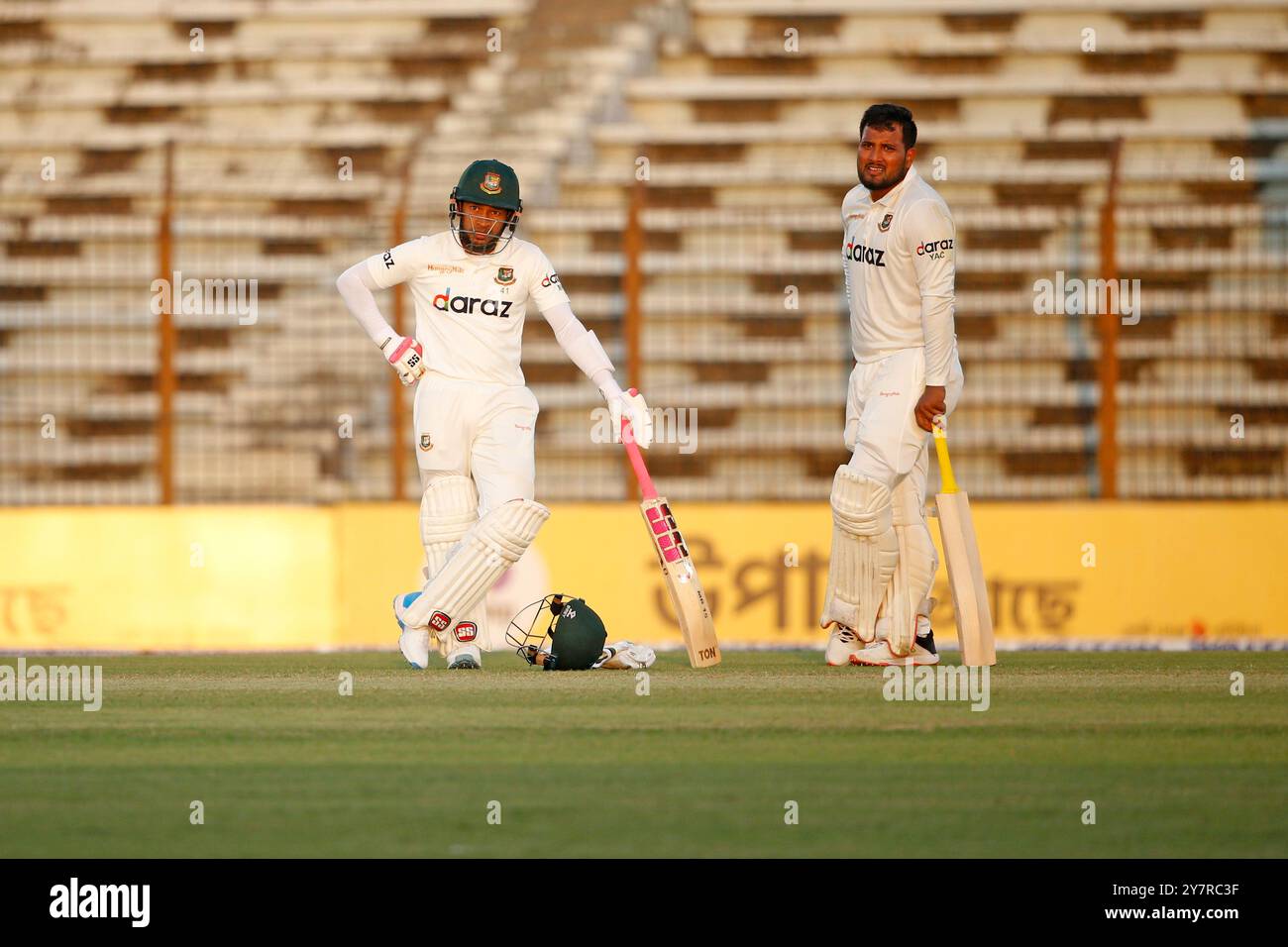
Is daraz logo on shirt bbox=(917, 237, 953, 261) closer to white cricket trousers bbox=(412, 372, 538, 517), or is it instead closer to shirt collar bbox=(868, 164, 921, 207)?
shirt collar bbox=(868, 164, 921, 207)

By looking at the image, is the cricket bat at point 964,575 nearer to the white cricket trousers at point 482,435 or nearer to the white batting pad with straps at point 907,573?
the white batting pad with straps at point 907,573

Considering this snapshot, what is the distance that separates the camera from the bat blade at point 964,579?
766 cm

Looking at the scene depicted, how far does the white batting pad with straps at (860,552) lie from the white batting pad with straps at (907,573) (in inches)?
2.5

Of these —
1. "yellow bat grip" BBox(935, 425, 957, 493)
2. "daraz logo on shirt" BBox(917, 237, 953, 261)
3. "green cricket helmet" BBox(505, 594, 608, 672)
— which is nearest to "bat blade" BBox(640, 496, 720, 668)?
"green cricket helmet" BBox(505, 594, 608, 672)

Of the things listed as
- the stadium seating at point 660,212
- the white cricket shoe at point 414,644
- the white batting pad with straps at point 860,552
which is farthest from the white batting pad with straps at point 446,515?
the stadium seating at point 660,212

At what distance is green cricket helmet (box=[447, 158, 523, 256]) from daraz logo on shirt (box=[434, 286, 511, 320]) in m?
0.18

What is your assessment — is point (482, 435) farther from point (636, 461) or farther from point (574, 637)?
point (574, 637)

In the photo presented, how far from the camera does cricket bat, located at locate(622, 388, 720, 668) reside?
→ 7559 millimetres

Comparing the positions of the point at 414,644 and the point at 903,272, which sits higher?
the point at 903,272

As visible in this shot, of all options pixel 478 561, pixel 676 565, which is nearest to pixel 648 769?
pixel 478 561

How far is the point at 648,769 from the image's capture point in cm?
486

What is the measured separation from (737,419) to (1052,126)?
4309 mm

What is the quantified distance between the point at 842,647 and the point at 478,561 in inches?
57.8
